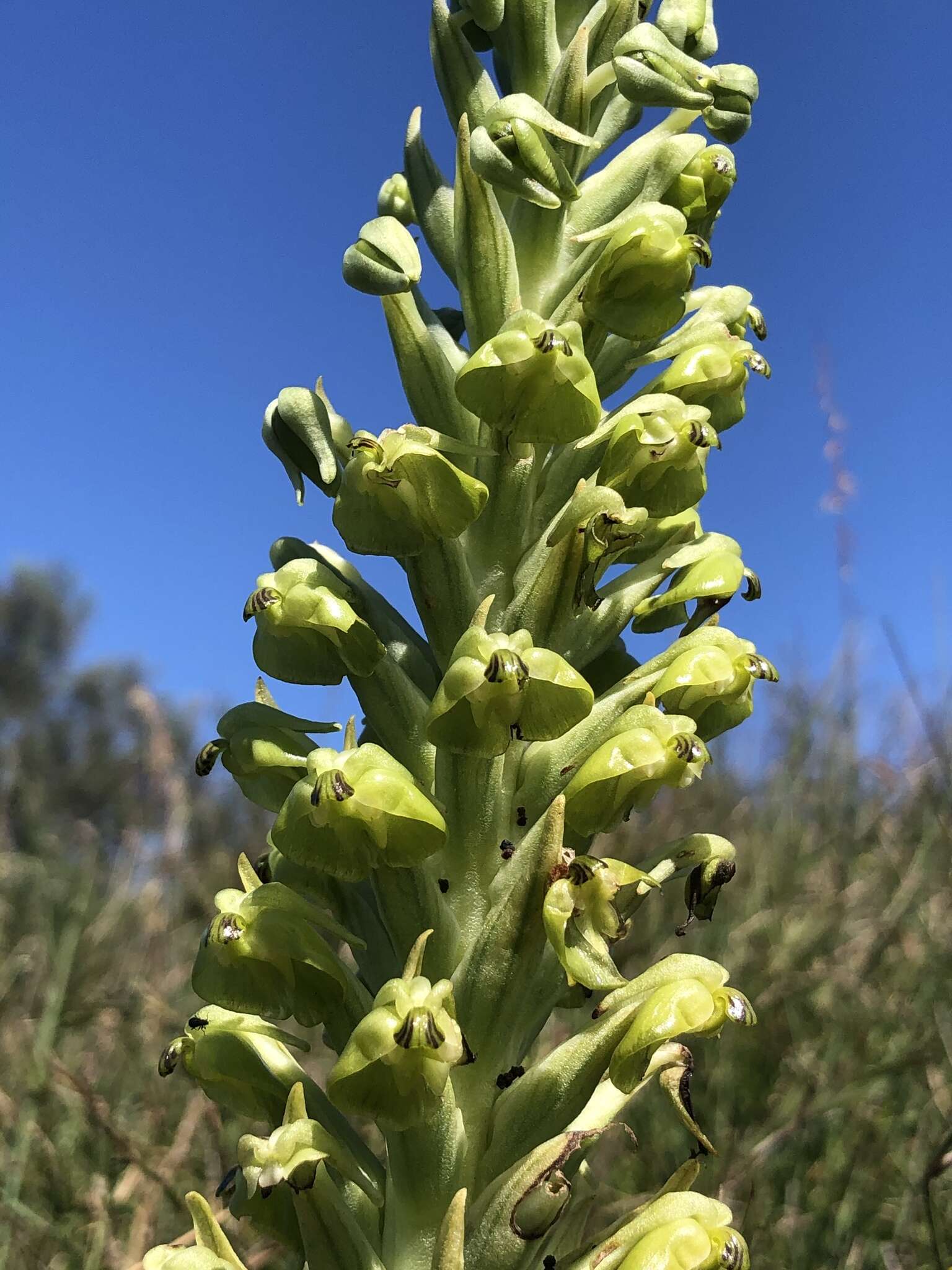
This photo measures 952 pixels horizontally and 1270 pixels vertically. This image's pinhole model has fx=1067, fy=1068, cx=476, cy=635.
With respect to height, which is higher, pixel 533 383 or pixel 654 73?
pixel 654 73

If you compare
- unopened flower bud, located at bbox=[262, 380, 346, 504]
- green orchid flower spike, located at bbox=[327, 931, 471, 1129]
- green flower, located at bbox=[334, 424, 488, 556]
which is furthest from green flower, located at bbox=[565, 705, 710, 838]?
unopened flower bud, located at bbox=[262, 380, 346, 504]

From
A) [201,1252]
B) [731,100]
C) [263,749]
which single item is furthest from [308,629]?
[731,100]

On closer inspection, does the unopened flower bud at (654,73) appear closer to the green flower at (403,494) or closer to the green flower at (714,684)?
the green flower at (403,494)

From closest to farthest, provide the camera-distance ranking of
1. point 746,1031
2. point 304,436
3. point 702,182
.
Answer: point 304,436 < point 702,182 < point 746,1031

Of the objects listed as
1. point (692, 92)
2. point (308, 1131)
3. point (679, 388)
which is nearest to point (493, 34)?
point (692, 92)

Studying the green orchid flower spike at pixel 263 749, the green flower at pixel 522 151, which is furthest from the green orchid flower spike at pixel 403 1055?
the green flower at pixel 522 151

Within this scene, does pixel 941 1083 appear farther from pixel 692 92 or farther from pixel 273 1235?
pixel 692 92

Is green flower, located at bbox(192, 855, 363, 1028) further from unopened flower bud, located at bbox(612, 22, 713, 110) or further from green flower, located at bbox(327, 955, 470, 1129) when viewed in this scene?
unopened flower bud, located at bbox(612, 22, 713, 110)

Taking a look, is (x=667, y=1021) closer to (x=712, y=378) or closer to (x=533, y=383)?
(x=533, y=383)
